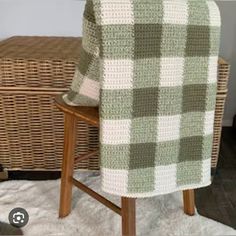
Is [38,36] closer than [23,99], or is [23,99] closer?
[23,99]

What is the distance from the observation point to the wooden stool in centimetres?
81

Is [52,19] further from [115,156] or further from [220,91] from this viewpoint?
[115,156]

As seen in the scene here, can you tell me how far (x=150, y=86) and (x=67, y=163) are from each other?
0.38 m

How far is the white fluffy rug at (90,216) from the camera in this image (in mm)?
1010

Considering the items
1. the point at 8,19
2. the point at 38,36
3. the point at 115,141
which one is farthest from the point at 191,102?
the point at 8,19

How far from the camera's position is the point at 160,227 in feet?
3.39

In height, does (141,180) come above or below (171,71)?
below

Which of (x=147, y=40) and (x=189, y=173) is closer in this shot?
(x=147, y=40)

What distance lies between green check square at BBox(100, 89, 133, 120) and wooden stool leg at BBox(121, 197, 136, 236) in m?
0.21

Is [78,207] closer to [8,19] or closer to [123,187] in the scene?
[123,187]

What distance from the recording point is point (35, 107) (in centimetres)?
118

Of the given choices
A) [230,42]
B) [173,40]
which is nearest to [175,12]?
[173,40]

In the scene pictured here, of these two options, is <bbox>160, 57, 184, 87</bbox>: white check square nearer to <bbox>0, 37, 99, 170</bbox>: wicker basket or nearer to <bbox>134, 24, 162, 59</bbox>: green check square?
<bbox>134, 24, 162, 59</bbox>: green check square

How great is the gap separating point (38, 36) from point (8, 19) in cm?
17
